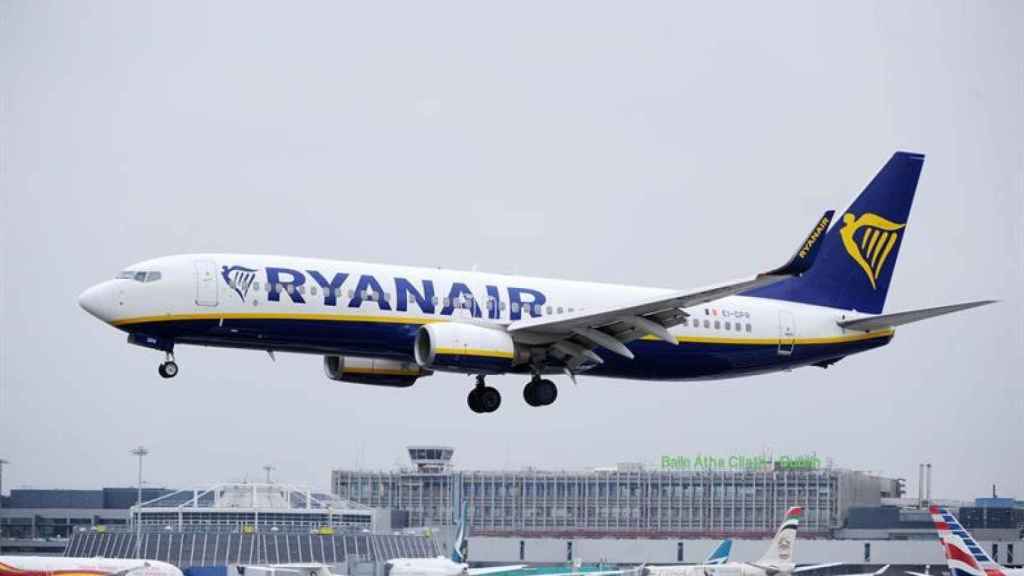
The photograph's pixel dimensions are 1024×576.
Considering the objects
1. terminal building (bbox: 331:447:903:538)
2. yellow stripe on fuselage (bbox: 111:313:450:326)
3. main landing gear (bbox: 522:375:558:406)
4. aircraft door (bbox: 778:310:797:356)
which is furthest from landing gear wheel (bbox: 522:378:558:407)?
terminal building (bbox: 331:447:903:538)

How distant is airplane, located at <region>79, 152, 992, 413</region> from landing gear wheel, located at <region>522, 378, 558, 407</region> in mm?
51

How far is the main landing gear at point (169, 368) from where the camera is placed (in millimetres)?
62219

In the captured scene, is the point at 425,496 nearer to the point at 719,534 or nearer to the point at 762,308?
the point at 719,534

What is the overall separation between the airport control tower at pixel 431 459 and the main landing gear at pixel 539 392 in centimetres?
9585

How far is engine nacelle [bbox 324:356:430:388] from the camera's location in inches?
2726

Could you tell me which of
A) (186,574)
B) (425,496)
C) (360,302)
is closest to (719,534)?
(425,496)

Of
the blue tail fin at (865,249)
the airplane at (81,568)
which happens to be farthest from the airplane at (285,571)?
the blue tail fin at (865,249)

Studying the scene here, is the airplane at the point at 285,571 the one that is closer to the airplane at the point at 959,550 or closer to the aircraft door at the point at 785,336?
the aircraft door at the point at 785,336

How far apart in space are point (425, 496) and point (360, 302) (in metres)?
100

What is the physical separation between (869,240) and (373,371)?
70.1ft

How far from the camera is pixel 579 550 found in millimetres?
135500

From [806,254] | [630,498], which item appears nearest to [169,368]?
[806,254]

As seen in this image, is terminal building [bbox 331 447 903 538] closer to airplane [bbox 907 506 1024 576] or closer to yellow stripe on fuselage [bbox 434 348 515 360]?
airplane [bbox 907 506 1024 576]

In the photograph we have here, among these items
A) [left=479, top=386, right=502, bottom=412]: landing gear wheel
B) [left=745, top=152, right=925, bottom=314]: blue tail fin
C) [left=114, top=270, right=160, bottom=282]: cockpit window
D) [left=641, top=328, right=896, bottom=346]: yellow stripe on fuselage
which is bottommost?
[left=479, top=386, right=502, bottom=412]: landing gear wheel
